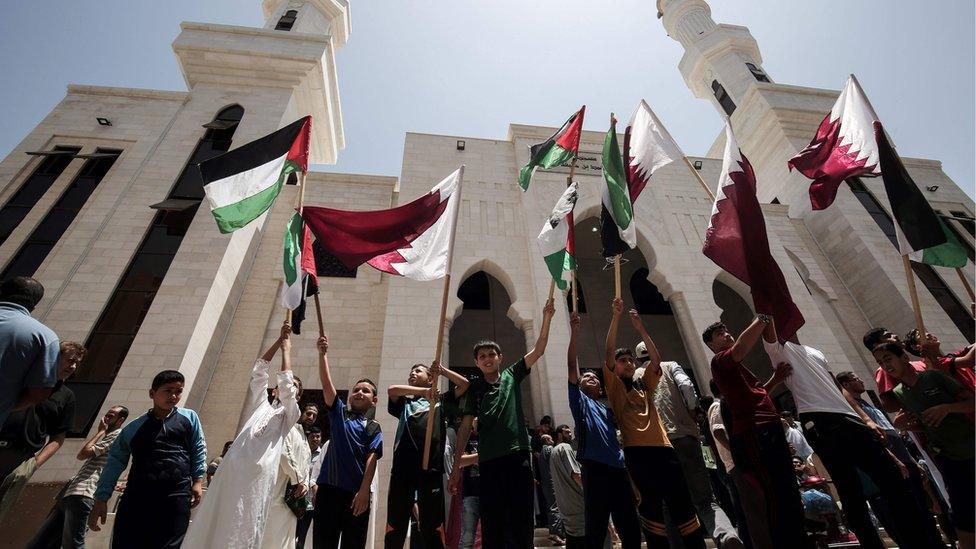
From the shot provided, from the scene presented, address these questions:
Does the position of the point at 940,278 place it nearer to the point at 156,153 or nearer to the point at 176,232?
the point at 176,232

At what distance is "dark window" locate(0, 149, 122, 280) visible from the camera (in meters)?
8.39

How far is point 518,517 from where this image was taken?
2.74 meters

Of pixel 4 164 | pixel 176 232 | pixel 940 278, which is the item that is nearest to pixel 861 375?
pixel 940 278

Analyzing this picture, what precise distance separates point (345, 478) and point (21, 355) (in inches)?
79.9

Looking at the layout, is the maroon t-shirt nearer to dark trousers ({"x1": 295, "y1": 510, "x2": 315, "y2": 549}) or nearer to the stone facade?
dark trousers ({"x1": 295, "y1": 510, "x2": 315, "y2": 549})

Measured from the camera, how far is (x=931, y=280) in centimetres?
1186

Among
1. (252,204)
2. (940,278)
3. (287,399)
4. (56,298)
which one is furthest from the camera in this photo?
(940,278)

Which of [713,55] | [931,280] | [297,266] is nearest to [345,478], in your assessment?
[297,266]

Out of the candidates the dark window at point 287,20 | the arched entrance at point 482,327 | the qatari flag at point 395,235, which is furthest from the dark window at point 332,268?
the dark window at point 287,20

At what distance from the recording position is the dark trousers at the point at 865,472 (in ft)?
8.39

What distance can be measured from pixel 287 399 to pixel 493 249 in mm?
7310

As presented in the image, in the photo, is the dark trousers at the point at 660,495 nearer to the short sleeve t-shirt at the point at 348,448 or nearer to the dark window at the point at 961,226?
the short sleeve t-shirt at the point at 348,448

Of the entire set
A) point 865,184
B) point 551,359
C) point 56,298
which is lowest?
point 551,359

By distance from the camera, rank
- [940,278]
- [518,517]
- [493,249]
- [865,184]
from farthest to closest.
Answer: [865,184]
[940,278]
[493,249]
[518,517]
